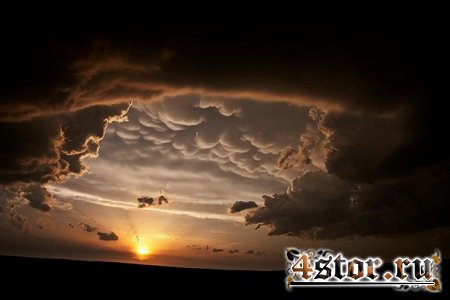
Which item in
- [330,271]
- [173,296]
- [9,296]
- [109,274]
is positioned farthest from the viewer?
[330,271]

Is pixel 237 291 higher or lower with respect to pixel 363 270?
lower

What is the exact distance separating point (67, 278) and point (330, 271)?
14.0 meters

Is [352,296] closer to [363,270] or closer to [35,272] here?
[363,270]

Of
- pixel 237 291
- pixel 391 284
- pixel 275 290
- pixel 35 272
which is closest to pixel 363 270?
pixel 391 284

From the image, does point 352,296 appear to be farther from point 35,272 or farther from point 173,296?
point 35,272

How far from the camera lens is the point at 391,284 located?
18750mm

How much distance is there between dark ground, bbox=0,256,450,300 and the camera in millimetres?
14844

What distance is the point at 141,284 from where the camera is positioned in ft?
54.4

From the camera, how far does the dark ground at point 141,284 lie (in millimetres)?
14844

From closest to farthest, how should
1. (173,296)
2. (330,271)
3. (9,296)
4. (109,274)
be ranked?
(9,296) → (173,296) → (109,274) → (330,271)

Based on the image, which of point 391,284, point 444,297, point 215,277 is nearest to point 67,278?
point 215,277

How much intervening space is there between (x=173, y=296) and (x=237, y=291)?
11.8 feet

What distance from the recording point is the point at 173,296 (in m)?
15.5

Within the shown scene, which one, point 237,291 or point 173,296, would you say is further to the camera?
point 237,291
